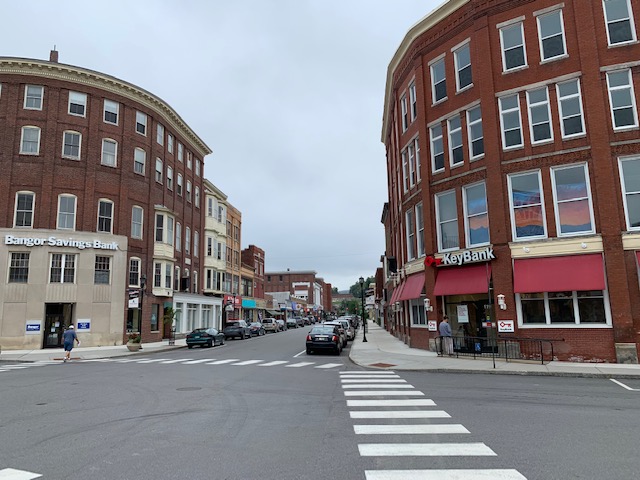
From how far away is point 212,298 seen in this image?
4631 centimetres

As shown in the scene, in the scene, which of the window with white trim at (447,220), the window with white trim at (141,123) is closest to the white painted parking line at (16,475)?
the window with white trim at (447,220)

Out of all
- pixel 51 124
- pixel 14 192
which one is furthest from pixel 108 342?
pixel 51 124

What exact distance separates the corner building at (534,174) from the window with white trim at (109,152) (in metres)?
22.7

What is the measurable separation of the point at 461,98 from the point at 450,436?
18.6m

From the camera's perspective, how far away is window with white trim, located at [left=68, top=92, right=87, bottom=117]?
31406 mm

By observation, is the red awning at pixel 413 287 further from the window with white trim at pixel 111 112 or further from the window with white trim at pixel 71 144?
the window with white trim at pixel 111 112

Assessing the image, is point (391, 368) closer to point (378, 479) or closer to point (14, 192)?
point (378, 479)

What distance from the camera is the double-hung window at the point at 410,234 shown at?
25797 mm

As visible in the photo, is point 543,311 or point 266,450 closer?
point 266,450

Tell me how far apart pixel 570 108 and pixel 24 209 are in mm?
31997

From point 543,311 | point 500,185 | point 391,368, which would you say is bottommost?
point 391,368

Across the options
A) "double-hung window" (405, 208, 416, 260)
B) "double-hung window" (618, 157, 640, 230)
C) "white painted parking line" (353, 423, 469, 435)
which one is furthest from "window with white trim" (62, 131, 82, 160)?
"double-hung window" (618, 157, 640, 230)

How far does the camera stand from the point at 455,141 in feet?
73.2

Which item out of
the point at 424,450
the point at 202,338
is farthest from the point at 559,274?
the point at 202,338
